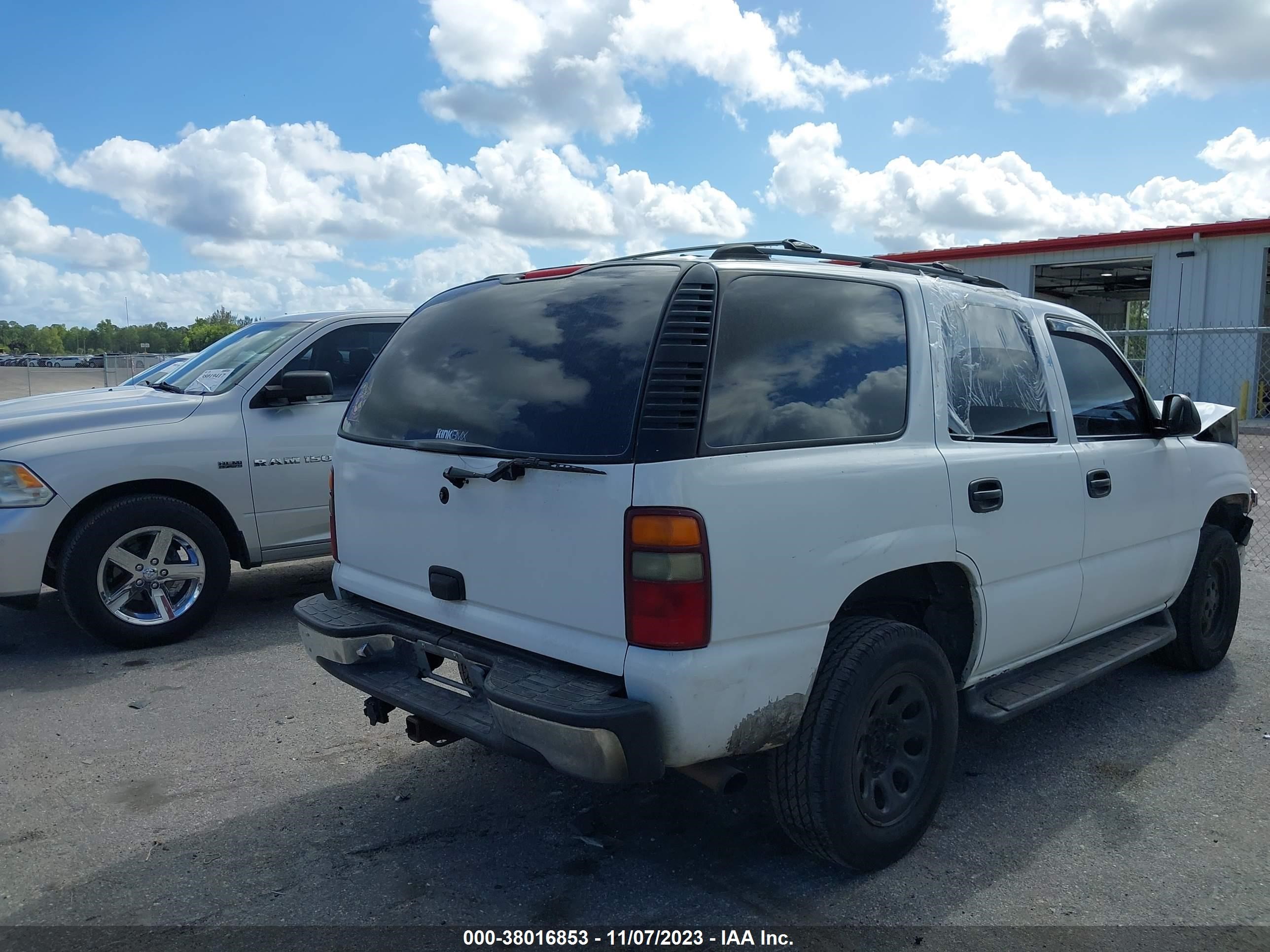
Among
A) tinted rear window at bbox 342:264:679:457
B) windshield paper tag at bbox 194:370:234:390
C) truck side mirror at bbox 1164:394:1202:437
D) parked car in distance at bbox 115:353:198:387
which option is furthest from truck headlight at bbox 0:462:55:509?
truck side mirror at bbox 1164:394:1202:437

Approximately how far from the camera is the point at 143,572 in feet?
18.6

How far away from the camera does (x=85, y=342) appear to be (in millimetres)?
125250

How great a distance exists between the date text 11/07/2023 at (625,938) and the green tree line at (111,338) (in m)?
31.3

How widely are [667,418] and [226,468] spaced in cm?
408

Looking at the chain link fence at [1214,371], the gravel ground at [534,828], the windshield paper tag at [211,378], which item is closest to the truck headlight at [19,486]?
the gravel ground at [534,828]

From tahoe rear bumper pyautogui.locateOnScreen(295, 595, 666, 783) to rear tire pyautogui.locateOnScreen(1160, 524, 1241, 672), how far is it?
349 centimetres

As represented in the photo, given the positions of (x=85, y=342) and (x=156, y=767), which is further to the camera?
(x=85, y=342)

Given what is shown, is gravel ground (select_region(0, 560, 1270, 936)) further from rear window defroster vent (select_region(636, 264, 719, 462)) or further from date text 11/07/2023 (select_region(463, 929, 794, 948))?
rear window defroster vent (select_region(636, 264, 719, 462))

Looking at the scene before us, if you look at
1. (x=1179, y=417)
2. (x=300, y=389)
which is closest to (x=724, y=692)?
(x=1179, y=417)

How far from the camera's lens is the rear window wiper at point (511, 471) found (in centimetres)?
280

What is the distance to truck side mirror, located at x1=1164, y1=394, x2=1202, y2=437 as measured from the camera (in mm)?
4445

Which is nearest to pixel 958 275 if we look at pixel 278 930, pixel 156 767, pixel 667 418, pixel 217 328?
pixel 667 418

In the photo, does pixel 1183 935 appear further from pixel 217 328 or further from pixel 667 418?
pixel 217 328

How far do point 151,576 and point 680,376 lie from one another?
4.18m
